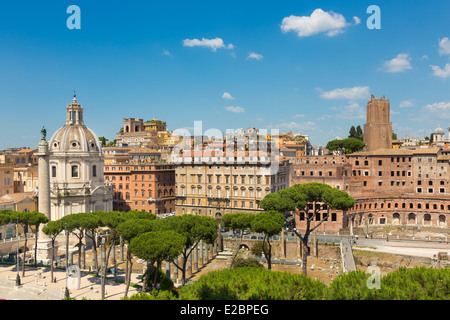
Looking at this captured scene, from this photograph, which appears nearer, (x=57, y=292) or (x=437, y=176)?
(x=57, y=292)

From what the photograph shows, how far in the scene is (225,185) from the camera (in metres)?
67.7

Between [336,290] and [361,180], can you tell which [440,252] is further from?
[336,290]

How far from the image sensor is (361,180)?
74.9 meters

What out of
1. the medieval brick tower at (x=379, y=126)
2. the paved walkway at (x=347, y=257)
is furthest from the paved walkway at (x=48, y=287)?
the medieval brick tower at (x=379, y=126)

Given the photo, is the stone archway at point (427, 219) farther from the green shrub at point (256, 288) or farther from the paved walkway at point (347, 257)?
the green shrub at point (256, 288)

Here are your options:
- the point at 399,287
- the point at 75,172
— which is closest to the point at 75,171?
the point at 75,172

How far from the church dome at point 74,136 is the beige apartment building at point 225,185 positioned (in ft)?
54.3

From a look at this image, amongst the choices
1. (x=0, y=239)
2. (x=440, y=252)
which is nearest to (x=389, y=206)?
(x=440, y=252)

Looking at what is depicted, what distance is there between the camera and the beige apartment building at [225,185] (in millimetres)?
64688

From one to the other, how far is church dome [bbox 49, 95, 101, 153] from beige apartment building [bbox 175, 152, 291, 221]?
1656 centimetres

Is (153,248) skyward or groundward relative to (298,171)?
groundward

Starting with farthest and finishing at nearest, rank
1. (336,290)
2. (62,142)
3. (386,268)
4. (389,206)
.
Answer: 1. (389,206)
2. (62,142)
3. (386,268)
4. (336,290)

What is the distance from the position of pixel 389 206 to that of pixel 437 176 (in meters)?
11.6

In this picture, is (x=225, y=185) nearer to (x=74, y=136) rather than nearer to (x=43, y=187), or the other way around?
(x=74, y=136)
